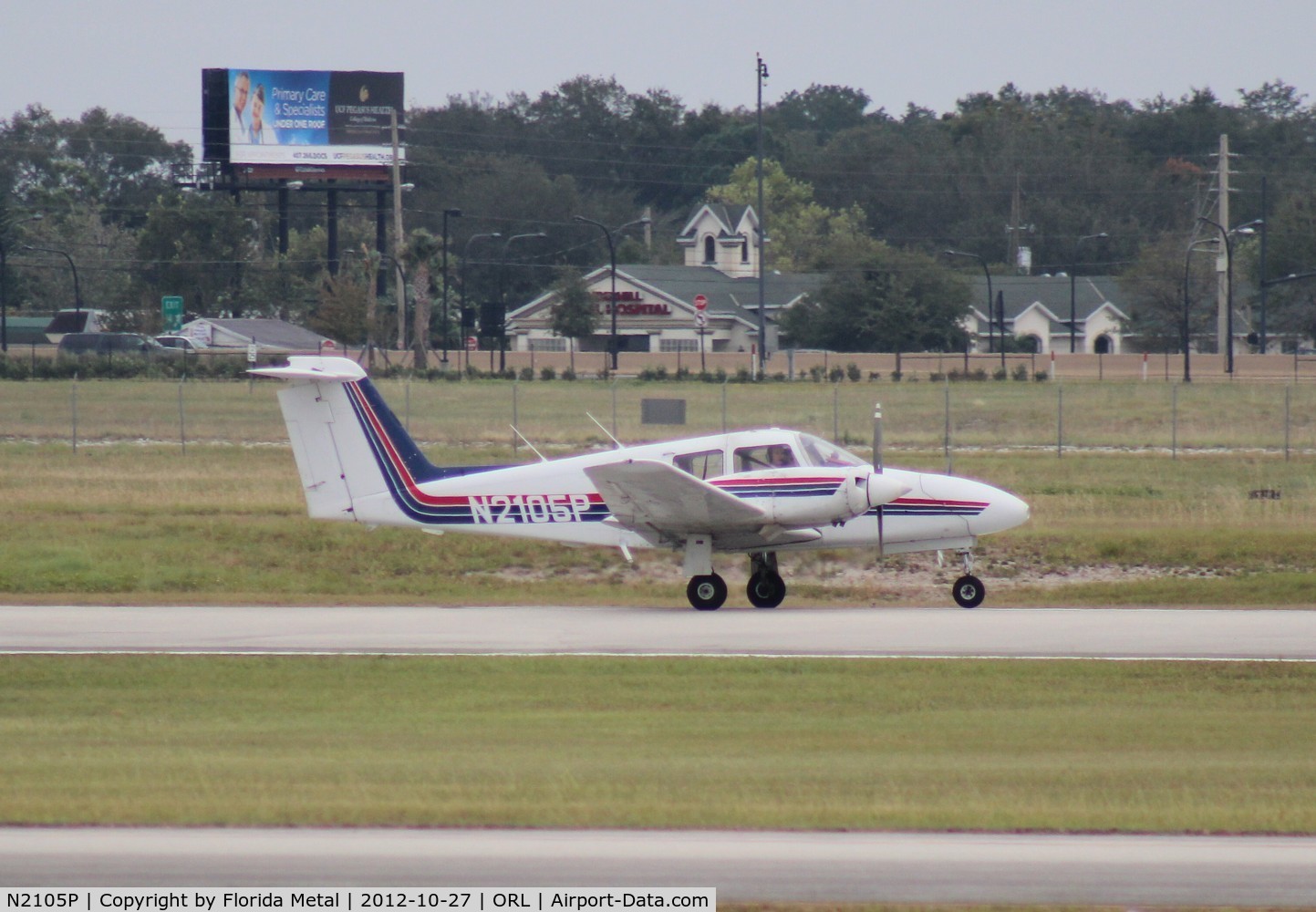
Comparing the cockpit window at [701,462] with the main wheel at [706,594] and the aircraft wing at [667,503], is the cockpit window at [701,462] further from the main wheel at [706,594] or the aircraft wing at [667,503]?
the main wheel at [706,594]

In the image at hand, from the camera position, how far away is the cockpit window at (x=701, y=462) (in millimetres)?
19641

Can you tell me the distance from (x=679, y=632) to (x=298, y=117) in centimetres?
8107

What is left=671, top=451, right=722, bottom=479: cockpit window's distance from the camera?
1964 centimetres

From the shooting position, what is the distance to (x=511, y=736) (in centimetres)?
1239

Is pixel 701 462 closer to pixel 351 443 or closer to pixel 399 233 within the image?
pixel 351 443

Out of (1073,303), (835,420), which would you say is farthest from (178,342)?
(835,420)

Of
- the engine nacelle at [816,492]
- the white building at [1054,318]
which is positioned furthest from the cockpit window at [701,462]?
the white building at [1054,318]

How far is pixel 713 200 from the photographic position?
127 meters

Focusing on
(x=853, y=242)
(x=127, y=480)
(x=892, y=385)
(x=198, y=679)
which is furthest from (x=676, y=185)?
(x=198, y=679)

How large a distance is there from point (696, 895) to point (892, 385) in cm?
5452

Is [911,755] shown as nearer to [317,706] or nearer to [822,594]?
[317,706]

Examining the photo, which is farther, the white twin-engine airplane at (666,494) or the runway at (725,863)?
the white twin-engine airplane at (666,494)

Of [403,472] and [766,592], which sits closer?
[766,592]

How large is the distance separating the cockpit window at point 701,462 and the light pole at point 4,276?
201 ft
